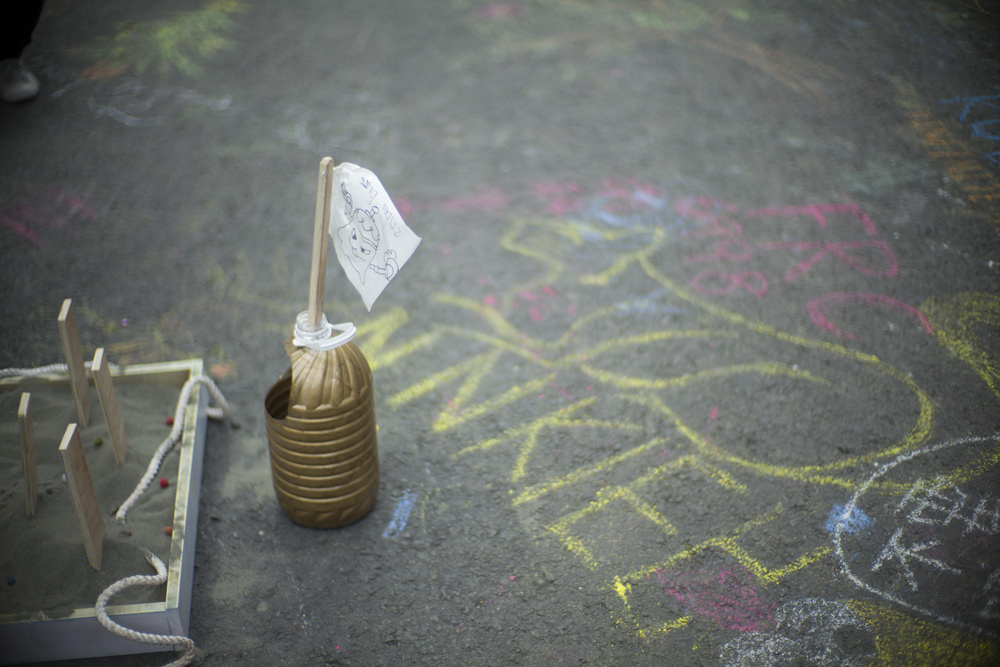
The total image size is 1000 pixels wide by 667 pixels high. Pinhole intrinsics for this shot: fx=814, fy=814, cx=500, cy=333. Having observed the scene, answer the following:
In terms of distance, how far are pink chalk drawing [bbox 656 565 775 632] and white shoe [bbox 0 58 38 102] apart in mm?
4174

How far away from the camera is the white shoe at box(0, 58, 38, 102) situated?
14.4ft

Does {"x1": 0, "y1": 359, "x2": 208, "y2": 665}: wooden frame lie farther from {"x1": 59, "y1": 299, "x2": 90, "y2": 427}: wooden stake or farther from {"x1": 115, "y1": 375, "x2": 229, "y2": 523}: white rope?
{"x1": 59, "y1": 299, "x2": 90, "y2": 427}: wooden stake

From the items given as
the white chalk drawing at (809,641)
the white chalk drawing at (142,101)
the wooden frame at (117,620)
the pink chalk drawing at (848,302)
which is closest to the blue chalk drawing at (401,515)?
the wooden frame at (117,620)

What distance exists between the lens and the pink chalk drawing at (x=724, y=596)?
7.36ft

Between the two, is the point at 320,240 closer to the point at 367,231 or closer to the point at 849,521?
the point at 367,231

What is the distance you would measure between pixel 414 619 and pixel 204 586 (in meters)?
0.62

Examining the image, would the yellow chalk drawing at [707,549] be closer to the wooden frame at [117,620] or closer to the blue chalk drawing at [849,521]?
the blue chalk drawing at [849,521]

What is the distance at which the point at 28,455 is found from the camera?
88.4 inches

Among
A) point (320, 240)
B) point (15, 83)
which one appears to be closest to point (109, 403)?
point (320, 240)

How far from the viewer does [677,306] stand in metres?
3.33

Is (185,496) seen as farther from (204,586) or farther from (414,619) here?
(414,619)

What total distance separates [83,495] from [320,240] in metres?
0.91

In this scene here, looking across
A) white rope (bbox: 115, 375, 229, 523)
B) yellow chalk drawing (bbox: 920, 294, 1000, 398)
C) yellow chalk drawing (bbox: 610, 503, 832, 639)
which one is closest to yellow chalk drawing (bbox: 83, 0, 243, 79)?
white rope (bbox: 115, 375, 229, 523)

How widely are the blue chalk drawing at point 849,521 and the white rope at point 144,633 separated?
187 centimetres
